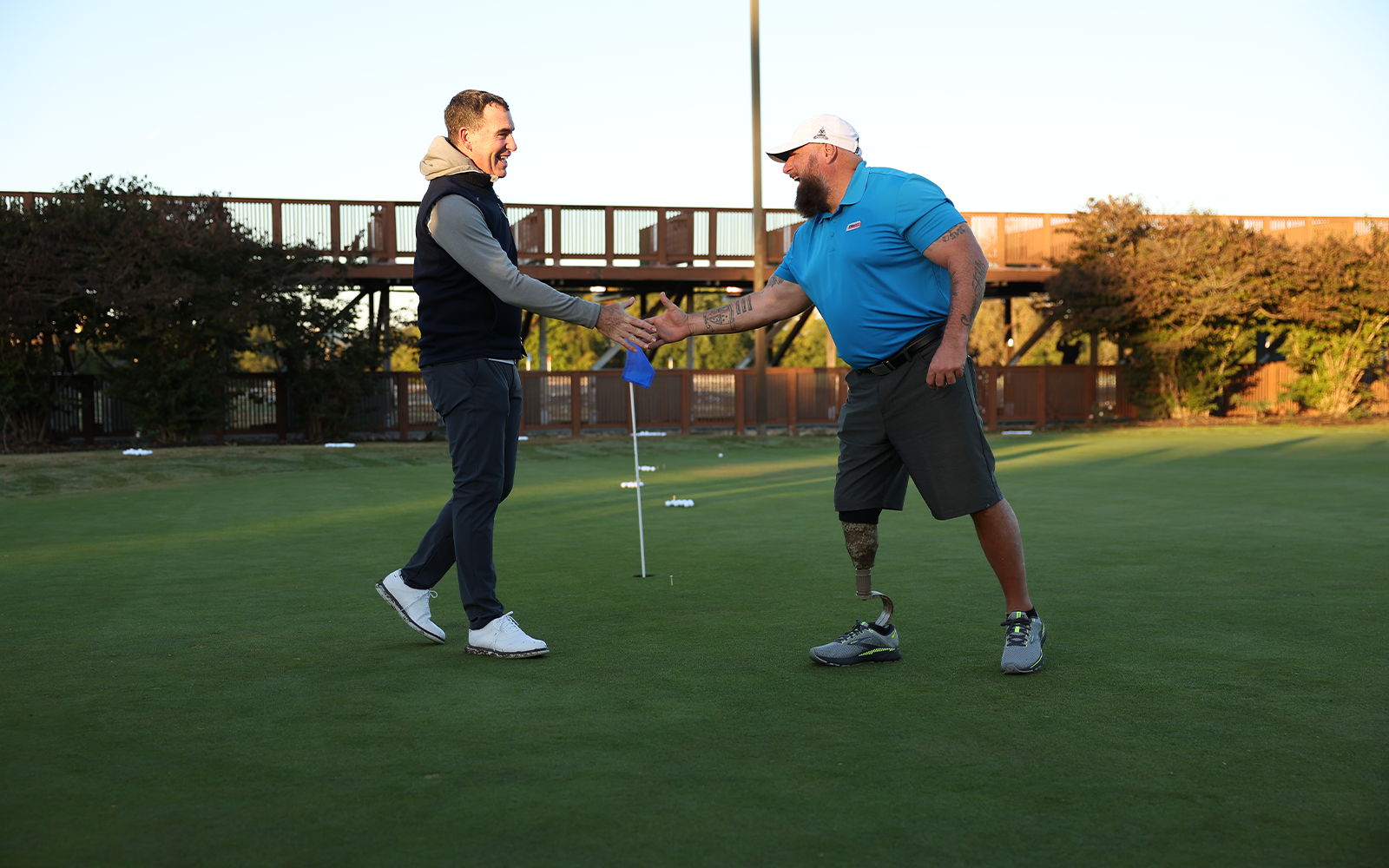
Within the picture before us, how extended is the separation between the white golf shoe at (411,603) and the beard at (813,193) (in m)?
2.15

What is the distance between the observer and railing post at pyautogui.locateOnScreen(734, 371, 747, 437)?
25.2 meters

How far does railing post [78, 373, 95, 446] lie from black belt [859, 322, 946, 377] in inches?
777

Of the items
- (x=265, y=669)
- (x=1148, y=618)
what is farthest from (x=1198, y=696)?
(x=265, y=669)

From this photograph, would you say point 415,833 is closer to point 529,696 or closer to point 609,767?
point 609,767

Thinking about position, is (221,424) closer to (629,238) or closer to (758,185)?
(629,238)

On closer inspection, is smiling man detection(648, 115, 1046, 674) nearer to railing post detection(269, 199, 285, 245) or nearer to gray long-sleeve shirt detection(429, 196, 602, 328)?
gray long-sleeve shirt detection(429, 196, 602, 328)

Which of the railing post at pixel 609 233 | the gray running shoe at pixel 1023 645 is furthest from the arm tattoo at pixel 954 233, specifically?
the railing post at pixel 609 233

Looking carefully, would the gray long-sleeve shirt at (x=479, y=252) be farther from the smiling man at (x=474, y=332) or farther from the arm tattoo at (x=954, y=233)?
the arm tattoo at (x=954, y=233)

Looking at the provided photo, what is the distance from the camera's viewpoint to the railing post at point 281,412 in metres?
21.8

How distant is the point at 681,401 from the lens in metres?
25.0

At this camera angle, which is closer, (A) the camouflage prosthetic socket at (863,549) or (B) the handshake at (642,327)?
(A) the camouflage prosthetic socket at (863,549)

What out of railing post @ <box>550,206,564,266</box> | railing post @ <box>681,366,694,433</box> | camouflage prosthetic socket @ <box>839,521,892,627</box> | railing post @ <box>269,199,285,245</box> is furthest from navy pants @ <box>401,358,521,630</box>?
railing post @ <box>550,206,564,266</box>

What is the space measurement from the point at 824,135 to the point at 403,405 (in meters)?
19.7

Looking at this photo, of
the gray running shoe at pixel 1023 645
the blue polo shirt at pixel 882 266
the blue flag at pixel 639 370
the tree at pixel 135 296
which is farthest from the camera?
the tree at pixel 135 296
